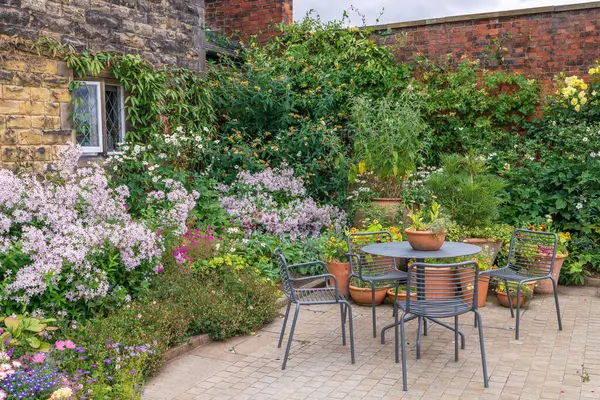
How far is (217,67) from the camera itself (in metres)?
9.82

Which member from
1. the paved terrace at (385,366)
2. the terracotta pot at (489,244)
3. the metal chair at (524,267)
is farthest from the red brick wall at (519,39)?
the paved terrace at (385,366)

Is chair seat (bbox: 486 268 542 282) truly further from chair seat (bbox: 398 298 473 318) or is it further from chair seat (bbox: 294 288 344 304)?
chair seat (bbox: 294 288 344 304)

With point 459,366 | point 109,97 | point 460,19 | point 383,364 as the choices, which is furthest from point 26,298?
point 460,19

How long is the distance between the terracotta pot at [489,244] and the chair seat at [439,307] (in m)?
2.59

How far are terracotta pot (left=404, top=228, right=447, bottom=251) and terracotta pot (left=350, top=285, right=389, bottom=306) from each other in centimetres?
139

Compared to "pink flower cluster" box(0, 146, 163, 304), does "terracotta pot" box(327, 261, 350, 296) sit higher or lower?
lower

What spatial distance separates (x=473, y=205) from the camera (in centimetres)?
710

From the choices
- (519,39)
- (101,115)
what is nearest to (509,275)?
(519,39)

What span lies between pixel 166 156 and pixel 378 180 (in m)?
3.01

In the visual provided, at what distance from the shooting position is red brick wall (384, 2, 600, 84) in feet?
29.2

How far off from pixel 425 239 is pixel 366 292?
4.92ft

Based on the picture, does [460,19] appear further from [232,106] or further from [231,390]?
[231,390]

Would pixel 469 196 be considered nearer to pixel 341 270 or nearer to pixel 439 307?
pixel 341 270

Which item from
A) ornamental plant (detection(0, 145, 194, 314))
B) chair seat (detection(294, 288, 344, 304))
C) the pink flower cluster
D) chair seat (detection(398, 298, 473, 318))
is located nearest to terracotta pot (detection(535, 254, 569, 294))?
chair seat (detection(398, 298, 473, 318))
